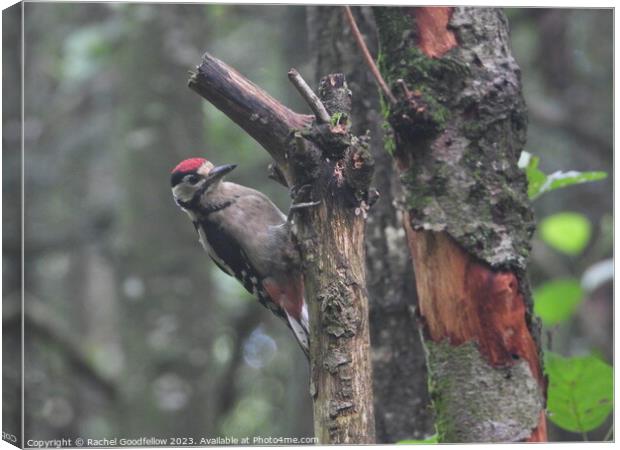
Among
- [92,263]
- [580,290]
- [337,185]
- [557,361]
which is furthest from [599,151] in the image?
[92,263]

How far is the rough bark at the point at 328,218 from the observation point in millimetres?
2381

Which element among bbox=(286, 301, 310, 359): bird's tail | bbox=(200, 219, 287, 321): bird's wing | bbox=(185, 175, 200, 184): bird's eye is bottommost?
bbox=(286, 301, 310, 359): bird's tail

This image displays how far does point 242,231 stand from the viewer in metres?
3.58

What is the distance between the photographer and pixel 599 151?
17.0 ft

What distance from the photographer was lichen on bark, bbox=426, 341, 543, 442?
7.92 ft

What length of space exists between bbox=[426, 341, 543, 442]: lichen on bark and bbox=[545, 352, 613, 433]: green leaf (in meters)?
0.19

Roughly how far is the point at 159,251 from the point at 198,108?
0.94 metres

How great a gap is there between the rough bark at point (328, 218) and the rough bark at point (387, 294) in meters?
1.10

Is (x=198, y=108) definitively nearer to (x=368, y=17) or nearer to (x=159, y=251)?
(x=159, y=251)

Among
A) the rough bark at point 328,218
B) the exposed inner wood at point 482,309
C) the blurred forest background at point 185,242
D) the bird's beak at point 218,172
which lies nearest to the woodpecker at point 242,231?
the bird's beak at point 218,172

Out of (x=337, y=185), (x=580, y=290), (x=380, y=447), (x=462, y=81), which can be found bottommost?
(x=380, y=447)

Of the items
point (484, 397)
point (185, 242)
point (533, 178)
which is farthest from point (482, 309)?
point (185, 242)

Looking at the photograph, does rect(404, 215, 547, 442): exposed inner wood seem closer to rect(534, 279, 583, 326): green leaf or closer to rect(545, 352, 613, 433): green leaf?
rect(545, 352, 613, 433): green leaf

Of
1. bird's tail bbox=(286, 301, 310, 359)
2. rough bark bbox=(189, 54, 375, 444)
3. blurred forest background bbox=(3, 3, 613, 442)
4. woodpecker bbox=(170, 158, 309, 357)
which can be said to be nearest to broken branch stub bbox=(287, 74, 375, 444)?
rough bark bbox=(189, 54, 375, 444)
